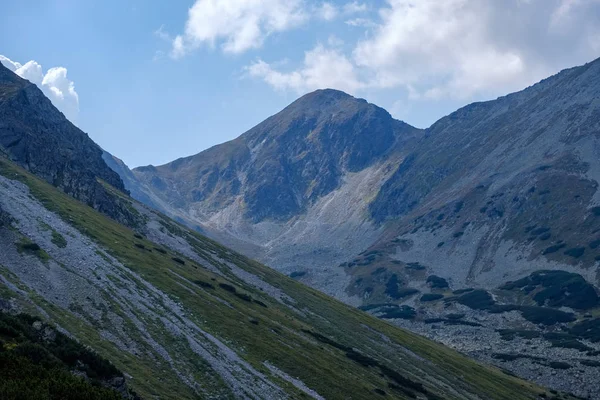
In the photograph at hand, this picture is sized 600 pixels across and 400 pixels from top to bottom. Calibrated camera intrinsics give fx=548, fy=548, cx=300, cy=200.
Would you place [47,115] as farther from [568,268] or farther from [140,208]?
[568,268]

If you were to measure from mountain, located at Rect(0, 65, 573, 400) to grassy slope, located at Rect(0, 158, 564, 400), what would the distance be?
10.3 inches

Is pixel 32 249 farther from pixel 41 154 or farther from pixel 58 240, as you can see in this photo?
pixel 41 154

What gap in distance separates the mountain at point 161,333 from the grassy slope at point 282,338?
0.26 metres

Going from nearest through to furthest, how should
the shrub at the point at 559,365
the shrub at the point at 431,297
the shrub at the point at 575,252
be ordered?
the shrub at the point at 559,365 < the shrub at the point at 575,252 < the shrub at the point at 431,297

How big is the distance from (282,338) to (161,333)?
1853 cm

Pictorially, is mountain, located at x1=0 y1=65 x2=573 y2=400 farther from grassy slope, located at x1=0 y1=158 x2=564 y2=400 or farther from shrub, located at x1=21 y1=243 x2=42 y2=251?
grassy slope, located at x1=0 y1=158 x2=564 y2=400

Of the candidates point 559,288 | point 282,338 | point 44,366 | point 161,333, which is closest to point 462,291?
point 559,288

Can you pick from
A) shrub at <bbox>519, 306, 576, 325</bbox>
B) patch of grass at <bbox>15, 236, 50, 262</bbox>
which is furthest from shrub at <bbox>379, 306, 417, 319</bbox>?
patch of grass at <bbox>15, 236, 50, 262</bbox>

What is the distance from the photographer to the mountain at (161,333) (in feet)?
111

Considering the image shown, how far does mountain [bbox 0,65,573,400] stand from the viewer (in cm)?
3378

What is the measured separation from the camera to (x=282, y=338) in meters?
64.6

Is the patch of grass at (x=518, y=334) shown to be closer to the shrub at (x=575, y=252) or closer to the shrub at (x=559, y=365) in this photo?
the shrub at (x=559, y=365)

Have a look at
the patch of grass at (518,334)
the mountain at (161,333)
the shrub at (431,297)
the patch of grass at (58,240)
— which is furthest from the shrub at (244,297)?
the shrub at (431,297)

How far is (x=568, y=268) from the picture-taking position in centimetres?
18362
